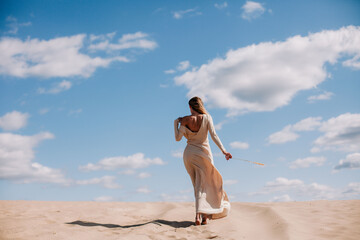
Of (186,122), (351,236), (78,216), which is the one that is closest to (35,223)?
(78,216)

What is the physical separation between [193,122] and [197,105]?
401 mm

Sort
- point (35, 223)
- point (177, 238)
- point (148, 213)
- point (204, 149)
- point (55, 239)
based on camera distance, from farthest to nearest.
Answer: point (148, 213)
point (204, 149)
point (35, 223)
point (177, 238)
point (55, 239)

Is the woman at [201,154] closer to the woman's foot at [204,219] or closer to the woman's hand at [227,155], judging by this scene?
the woman's hand at [227,155]

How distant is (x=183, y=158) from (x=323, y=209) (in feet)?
12.5

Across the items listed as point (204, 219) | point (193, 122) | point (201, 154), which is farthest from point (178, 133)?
point (204, 219)

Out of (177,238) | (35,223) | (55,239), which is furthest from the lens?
(35,223)

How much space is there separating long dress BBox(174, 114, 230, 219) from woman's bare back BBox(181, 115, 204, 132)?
0.23ft

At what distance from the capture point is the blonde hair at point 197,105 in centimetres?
684

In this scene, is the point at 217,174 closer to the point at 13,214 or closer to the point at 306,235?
the point at 306,235

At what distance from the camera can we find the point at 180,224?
6445 mm

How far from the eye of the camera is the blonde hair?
6.84m

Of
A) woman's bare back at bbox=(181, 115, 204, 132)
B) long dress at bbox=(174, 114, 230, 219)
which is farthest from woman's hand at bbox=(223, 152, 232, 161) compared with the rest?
woman's bare back at bbox=(181, 115, 204, 132)

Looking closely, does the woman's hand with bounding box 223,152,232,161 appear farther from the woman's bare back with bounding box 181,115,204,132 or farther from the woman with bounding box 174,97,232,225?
the woman's bare back with bounding box 181,115,204,132

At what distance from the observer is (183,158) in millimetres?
6965
